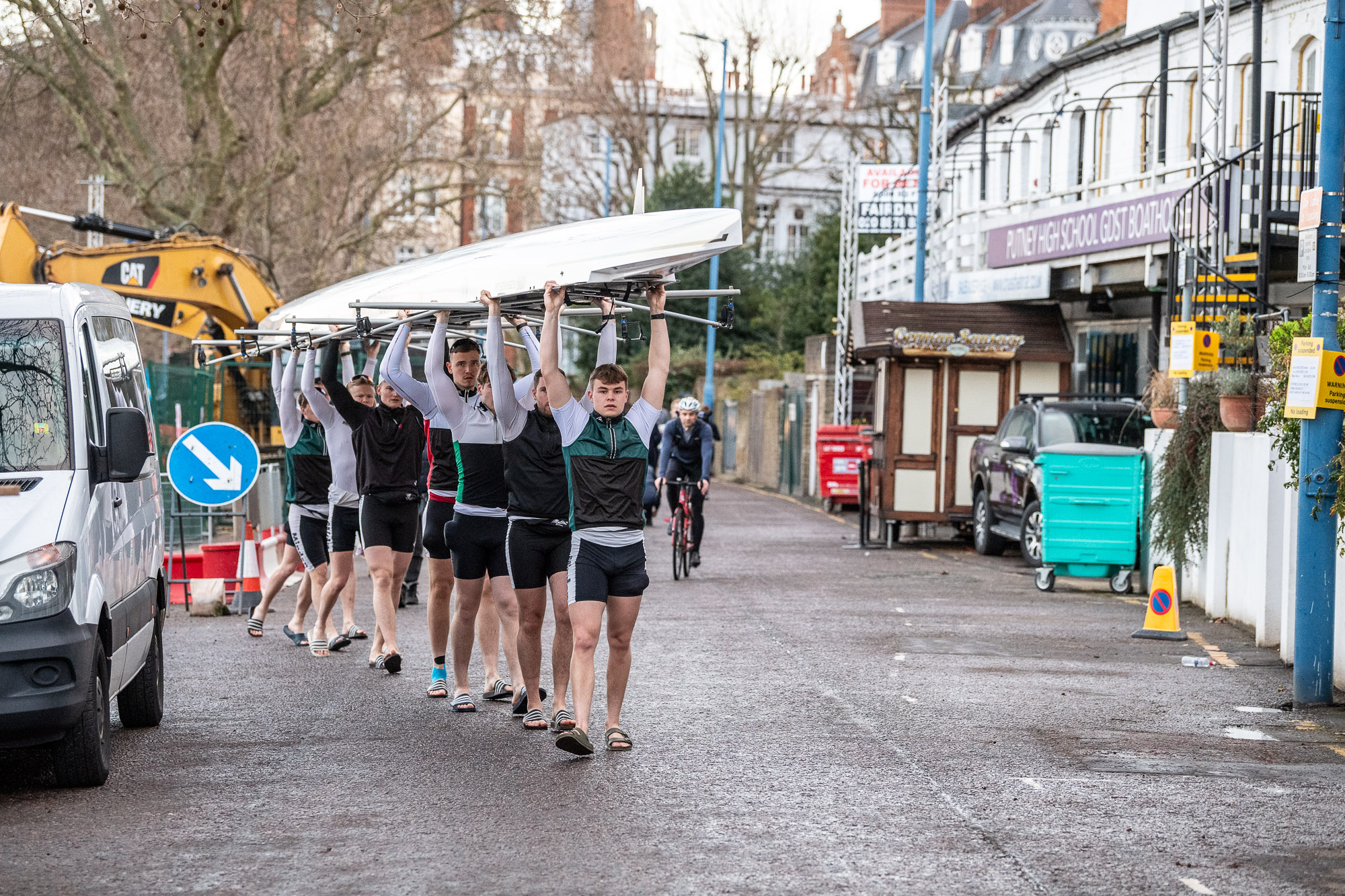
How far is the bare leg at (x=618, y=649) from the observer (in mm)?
8445

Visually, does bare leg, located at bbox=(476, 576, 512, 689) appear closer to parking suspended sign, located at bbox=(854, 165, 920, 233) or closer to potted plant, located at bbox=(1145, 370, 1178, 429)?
potted plant, located at bbox=(1145, 370, 1178, 429)

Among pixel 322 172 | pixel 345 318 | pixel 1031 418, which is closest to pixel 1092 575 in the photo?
pixel 1031 418

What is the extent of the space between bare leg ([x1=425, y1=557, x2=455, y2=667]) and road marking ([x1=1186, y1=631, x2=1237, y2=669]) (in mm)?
5170

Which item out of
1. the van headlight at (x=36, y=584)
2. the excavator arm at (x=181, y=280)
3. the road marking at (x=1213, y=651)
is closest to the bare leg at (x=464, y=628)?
the van headlight at (x=36, y=584)

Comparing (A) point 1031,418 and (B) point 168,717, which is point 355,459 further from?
(A) point 1031,418

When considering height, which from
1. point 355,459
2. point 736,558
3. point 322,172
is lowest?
point 736,558

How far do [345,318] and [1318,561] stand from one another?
Result: 5.62 metres

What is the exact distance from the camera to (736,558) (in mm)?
20891

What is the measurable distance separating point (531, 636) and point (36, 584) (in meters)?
2.72

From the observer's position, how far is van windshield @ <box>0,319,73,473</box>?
25.5ft

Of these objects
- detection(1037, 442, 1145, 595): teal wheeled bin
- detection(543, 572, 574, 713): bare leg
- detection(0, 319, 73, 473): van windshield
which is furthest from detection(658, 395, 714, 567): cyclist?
detection(0, 319, 73, 473): van windshield

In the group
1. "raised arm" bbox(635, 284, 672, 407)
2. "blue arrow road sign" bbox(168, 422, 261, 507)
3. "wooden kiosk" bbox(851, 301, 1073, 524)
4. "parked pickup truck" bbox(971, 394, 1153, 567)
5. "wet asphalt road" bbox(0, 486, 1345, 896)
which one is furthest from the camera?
"wooden kiosk" bbox(851, 301, 1073, 524)

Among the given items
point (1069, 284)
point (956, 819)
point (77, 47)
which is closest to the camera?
point (956, 819)

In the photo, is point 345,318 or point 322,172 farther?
point 322,172
